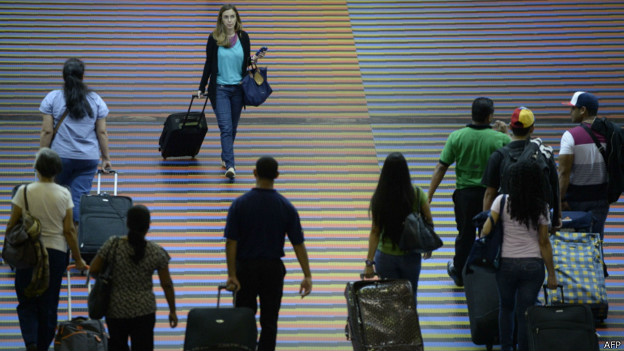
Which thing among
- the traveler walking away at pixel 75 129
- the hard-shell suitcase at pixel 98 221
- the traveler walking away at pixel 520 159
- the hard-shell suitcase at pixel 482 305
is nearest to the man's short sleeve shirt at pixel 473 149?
the traveler walking away at pixel 520 159

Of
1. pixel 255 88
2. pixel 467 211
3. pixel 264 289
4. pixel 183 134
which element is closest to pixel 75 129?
pixel 183 134

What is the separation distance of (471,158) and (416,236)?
1.40 metres

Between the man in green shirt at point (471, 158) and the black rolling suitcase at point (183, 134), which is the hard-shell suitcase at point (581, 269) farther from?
the black rolling suitcase at point (183, 134)

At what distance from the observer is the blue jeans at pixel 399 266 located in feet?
19.7

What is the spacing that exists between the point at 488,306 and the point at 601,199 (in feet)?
5.10

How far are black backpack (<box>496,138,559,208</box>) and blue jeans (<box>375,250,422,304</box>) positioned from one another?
32.0 inches

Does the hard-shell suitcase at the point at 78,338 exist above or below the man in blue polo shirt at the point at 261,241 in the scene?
below

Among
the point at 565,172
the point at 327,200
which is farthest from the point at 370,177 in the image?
the point at 565,172

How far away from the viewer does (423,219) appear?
19.9 feet

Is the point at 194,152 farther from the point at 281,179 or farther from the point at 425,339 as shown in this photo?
the point at 425,339

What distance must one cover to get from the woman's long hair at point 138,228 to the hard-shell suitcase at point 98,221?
1538 mm

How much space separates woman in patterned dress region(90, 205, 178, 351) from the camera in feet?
17.6

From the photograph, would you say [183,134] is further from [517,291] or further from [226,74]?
[517,291]

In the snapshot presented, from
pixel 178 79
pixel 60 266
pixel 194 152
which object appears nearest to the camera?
pixel 60 266
